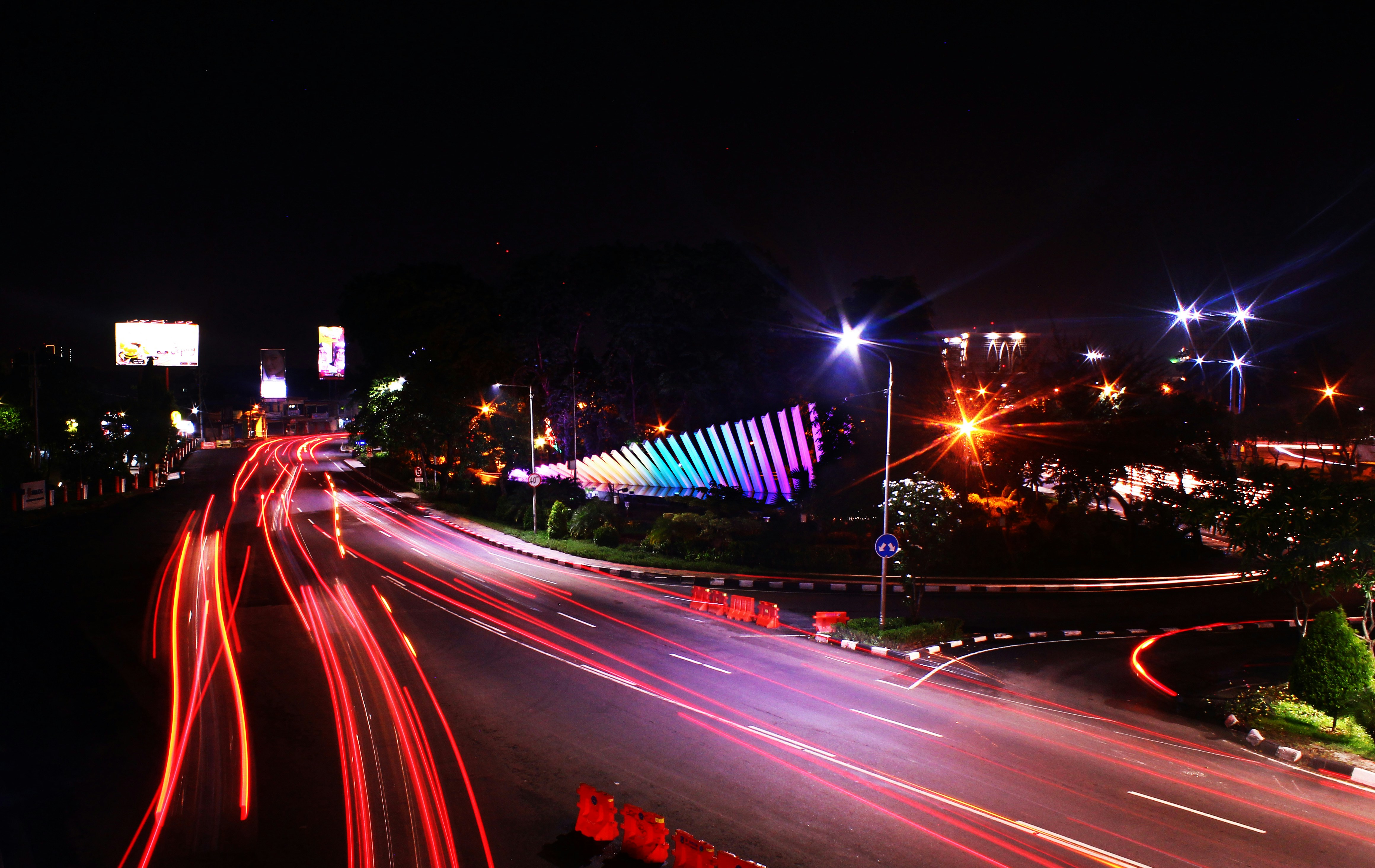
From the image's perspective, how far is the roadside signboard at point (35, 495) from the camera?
34688 millimetres

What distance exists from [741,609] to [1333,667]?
11.5 m

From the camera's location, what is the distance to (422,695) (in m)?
12.8

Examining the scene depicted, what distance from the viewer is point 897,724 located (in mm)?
11789

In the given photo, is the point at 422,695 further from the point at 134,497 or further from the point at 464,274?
the point at 464,274

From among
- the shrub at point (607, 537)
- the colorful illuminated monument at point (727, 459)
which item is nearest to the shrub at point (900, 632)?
the shrub at point (607, 537)

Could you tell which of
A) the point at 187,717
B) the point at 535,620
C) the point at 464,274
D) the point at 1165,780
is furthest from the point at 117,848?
the point at 464,274

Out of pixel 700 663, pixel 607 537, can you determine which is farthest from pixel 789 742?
pixel 607 537

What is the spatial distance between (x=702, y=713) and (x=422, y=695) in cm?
487

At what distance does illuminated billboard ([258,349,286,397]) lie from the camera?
8150 cm

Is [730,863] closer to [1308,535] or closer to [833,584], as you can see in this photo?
[1308,535]

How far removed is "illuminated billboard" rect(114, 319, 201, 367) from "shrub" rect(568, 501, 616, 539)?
4952 cm

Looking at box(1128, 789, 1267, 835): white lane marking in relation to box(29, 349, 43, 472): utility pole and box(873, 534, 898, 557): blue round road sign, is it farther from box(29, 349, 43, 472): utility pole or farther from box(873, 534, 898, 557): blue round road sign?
box(29, 349, 43, 472): utility pole

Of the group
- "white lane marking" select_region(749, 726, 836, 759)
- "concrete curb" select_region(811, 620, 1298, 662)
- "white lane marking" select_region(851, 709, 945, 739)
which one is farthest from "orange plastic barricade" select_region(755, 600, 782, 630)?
"white lane marking" select_region(749, 726, 836, 759)

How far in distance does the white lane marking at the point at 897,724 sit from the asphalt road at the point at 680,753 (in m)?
0.07
